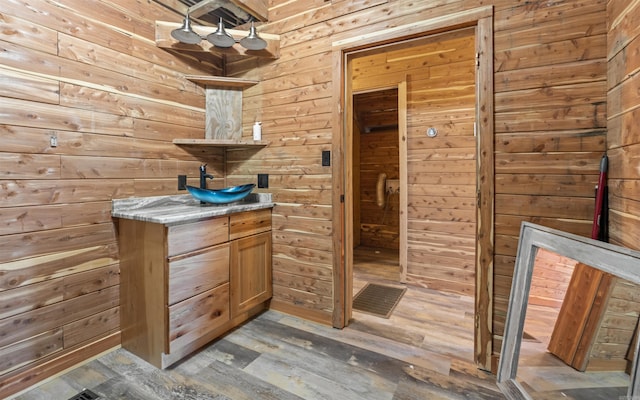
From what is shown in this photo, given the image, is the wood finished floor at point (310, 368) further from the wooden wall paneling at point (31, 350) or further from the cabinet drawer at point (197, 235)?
the cabinet drawer at point (197, 235)

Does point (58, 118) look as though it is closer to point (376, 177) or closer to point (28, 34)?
point (28, 34)

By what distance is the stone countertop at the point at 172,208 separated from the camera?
177 centimetres

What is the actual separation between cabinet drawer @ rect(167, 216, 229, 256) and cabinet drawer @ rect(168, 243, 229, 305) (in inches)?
1.8

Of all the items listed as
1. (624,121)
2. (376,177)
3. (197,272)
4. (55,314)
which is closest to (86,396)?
(55,314)

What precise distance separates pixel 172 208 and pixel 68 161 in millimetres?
682

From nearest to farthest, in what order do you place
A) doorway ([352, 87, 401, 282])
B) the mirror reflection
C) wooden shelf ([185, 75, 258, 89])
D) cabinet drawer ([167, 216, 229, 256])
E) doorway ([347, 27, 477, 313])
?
the mirror reflection → cabinet drawer ([167, 216, 229, 256]) → wooden shelf ([185, 75, 258, 89]) → doorway ([347, 27, 477, 313]) → doorway ([352, 87, 401, 282])

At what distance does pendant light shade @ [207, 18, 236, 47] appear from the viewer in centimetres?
225

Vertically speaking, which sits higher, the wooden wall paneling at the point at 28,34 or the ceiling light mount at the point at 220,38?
the ceiling light mount at the point at 220,38

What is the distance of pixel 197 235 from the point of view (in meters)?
1.88

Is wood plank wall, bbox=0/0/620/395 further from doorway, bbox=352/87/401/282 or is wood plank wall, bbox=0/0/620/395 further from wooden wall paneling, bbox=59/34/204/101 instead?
doorway, bbox=352/87/401/282

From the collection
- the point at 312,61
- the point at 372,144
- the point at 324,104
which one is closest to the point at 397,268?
the point at 372,144

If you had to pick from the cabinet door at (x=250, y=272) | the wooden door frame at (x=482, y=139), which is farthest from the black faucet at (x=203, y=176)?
the wooden door frame at (x=482, y=139)

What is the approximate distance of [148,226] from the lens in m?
1.80

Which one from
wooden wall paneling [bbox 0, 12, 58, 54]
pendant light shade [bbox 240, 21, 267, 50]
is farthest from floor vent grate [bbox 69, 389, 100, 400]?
pendant light shade [bbox 240, 21, 267, 50]
